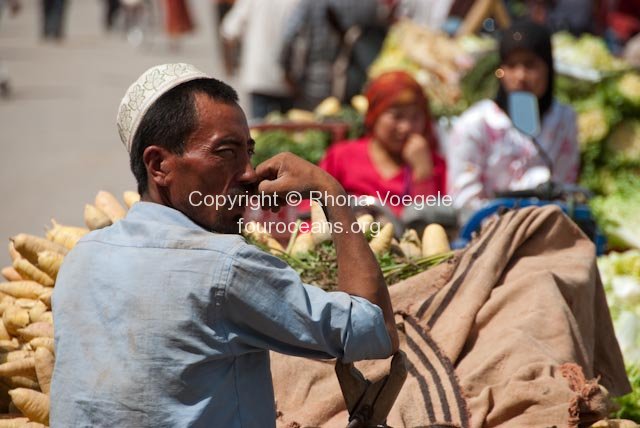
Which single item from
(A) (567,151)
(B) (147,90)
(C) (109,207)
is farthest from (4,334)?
(A) (567,151)

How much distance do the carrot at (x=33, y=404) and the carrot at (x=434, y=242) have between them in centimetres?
139

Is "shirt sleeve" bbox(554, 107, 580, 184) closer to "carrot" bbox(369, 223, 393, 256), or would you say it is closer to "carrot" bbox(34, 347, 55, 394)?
"carrot" bbox(369, 223, 393, 256)

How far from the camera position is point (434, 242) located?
379cm

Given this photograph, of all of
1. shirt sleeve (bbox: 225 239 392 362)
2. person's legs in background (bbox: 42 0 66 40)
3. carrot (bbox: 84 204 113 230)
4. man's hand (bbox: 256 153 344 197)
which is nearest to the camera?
shirt sleeve (bbox: 225 239 392 362)

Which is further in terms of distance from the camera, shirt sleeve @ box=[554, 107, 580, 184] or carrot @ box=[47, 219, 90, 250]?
shirt sleeve @ box=[554, 107, 580, 184]

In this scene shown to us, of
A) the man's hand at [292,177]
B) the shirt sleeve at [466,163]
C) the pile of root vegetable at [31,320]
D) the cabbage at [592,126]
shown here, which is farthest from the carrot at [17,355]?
the cabbage at [592,126]

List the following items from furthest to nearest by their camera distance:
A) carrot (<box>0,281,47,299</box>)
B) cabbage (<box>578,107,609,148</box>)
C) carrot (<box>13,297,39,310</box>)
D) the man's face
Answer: cabbage (<box>578,107,609,148</box>)
carrot (<box>0,281,47,299</box>)
carrot (<box>13,297,39,310</box>)
the man's face

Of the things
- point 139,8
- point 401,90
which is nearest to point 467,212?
point 401,90

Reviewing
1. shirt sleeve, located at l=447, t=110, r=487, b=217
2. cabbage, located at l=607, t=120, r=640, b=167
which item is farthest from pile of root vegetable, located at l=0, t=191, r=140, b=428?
cabbage, located at l=607, t=120, r=640, b=167

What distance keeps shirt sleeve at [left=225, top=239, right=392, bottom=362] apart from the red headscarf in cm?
372

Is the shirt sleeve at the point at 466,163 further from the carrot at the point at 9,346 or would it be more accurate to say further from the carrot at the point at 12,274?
the carrot at the point at 9,346

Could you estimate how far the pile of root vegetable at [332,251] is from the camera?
11.2 feet

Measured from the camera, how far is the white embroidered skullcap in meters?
2.26

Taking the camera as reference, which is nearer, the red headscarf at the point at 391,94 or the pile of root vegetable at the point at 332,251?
the pile of root vegetable at the point at 332,251
